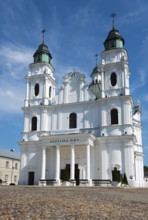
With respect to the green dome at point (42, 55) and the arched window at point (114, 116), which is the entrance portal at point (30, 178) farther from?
the green dome at point (42, 55)

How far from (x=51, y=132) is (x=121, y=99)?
1074 centimetres

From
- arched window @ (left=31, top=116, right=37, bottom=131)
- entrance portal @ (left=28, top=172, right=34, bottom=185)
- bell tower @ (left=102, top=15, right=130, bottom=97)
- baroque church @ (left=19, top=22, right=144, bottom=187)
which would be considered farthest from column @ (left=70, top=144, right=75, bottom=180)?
bell tower @ (left=102, top=15, right=130, bottom=97)

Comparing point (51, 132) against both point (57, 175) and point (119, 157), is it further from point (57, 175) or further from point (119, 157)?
point (119, 157)

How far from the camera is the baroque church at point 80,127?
33.0 meters

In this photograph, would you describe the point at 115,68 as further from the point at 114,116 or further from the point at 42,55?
the point at 42,55

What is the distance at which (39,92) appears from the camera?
133 ft

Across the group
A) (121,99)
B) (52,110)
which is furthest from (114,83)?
(52,110)

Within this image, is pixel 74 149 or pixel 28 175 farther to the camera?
pixel 28 175

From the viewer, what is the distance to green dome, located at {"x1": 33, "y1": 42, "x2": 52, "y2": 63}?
42.5 m

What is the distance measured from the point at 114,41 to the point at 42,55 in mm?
11847

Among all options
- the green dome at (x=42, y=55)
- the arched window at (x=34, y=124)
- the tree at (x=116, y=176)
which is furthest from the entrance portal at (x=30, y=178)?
the green dome at (x=42, y=55)

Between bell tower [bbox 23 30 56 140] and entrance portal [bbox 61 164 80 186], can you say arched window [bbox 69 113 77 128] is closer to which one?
bell tower [bbox 23 30 56 140]

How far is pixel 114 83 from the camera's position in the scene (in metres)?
37.1

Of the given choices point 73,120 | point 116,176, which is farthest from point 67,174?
point 73,120
